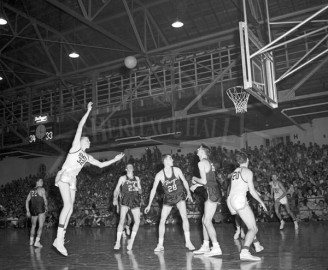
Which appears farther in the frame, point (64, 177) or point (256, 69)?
point (256, 69)

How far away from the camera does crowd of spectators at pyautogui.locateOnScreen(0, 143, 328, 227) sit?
14453mm

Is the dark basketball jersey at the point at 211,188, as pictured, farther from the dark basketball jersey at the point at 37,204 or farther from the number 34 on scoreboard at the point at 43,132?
the number 34 on scoreboard at the point at 43,132

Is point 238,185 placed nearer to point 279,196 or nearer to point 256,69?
point 256,69

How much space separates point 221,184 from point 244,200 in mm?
10086

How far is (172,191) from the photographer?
734 centimetres

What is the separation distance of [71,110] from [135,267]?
1936 cm

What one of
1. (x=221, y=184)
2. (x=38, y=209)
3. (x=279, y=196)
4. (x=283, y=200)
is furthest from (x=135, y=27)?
(x=283, y=200)

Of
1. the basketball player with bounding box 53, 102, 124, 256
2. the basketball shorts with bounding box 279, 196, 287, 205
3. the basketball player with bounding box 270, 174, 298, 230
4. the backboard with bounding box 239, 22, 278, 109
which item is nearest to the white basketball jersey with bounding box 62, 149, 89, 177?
the basketball player with bounding box 53, 102, 124, 256

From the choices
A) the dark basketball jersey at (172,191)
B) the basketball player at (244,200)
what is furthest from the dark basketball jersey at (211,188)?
the dark basketball jersey at (172,191)

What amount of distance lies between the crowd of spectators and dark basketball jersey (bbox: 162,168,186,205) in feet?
13.1

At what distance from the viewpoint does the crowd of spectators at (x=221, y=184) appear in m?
14.5

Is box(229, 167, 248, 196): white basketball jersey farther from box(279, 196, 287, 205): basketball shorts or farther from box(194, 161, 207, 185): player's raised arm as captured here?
box(279, 196, 287, 205): basketball shorts

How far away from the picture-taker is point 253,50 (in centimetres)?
885

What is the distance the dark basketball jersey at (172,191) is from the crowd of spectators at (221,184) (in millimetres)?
3993
